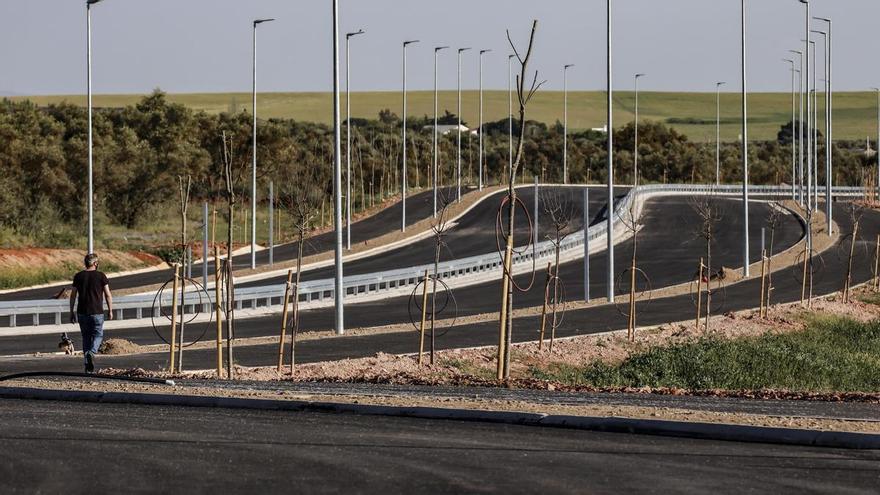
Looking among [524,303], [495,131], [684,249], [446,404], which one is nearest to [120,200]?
[684,249]

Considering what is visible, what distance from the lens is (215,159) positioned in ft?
340

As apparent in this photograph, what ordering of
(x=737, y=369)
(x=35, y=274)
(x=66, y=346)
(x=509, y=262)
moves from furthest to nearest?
(x=35, y=274), (x=66, y=346), (x=737, y=369), (x=509, y=262)

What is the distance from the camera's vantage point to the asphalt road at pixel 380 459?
10.9 meters

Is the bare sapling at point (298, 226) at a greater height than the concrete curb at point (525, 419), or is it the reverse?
the bare sapling at point (298, 226)

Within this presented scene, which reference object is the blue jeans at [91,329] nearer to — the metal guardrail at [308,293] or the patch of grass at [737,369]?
the metal guardrail at [308,293]

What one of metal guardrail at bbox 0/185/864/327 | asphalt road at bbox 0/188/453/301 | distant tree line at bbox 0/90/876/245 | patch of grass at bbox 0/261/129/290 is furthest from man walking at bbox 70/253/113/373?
patch of grass at bbox 0/261/129/290

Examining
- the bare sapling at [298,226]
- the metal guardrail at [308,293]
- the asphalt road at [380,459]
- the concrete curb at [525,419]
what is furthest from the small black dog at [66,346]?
the asphalt road at [380,459]

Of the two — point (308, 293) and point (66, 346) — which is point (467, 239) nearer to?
point (308, 293)

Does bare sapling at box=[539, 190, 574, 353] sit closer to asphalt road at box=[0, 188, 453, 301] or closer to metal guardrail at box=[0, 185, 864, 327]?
metal guardrail at box=[0, 185, 864, 327]

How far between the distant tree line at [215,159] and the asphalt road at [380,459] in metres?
18.3

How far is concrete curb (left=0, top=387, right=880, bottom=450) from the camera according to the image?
13.3m

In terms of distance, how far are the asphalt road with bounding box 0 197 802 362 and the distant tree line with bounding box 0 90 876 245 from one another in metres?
4.05

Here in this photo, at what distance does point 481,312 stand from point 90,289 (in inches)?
844

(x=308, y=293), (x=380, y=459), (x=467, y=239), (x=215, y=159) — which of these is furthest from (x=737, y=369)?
(x=215, y=159)
